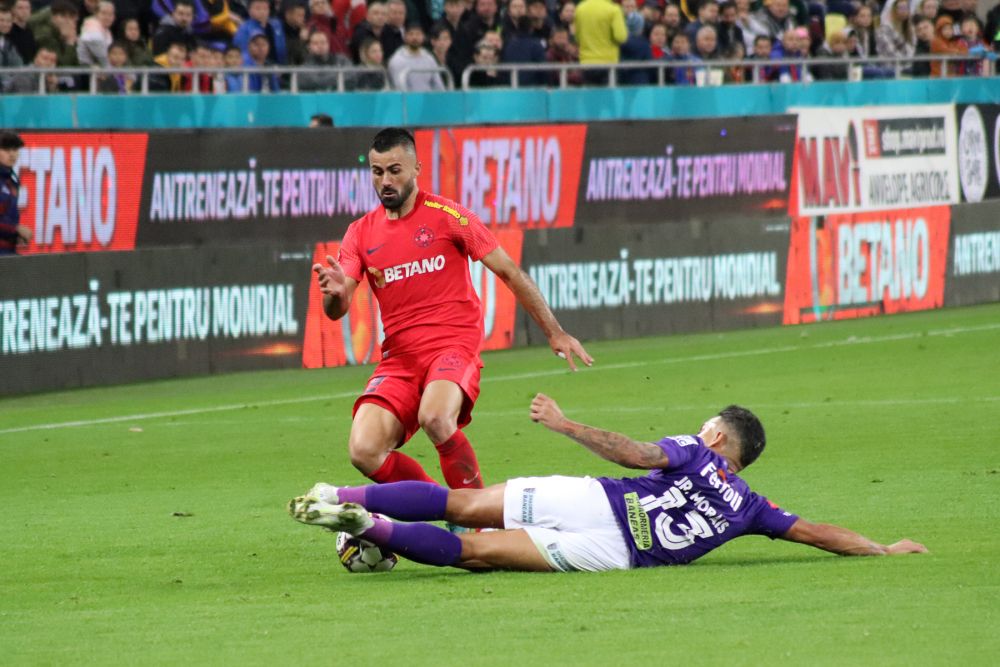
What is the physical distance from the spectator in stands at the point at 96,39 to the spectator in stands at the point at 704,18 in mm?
9853

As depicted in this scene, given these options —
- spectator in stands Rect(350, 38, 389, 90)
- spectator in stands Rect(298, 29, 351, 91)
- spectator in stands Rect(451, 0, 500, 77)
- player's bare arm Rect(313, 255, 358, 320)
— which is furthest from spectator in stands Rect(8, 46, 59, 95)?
player's bare arm Rect(313, 255, 358, 320)

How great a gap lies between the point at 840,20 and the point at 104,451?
19287mm

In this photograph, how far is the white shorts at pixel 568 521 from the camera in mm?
8336


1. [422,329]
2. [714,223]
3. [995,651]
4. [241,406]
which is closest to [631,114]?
[714,223]

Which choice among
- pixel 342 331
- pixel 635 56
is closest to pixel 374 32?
pixel 342 331

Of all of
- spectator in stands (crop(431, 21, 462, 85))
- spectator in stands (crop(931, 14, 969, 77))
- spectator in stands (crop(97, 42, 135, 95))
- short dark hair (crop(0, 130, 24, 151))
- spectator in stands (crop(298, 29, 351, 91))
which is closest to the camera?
short dark hair (crop(0, 130, 24, 151))

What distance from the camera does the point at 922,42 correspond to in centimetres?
3044

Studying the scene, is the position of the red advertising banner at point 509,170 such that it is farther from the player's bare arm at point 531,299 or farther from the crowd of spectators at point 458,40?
the player's bare arm at point 531,299

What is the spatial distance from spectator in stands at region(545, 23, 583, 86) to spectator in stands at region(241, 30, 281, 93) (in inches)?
176

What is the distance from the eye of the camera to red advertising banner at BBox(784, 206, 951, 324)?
81.2 feet

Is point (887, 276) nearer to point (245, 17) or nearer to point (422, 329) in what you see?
point (245, 17)

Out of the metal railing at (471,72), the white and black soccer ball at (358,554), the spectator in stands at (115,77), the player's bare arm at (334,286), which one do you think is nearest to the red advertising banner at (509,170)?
the metal railing at (471,72)

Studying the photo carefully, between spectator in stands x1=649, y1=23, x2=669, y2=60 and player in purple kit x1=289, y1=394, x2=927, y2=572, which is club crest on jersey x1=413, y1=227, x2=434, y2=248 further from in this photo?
spectator in stands x1=649, y1=23, x2=669, y2=60

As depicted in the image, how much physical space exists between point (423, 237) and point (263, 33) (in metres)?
12.2
